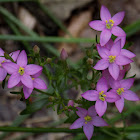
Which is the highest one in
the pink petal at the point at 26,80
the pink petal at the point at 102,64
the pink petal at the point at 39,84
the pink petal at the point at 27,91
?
the pink petal at the point at 102,64

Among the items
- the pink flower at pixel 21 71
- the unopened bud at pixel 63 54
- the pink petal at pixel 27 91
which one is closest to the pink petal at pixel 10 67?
the pink flower at pixel 21 71

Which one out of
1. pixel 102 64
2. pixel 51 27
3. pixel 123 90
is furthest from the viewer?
pixel 51 27

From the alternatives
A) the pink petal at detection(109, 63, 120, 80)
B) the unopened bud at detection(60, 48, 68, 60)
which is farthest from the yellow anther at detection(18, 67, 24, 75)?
the pink petal at detection(109, 63, 120, 80)

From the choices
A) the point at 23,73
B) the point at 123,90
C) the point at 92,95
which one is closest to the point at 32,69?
the point at 23,73

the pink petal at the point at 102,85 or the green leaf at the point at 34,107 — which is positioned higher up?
the pink petal at the point at 102,85

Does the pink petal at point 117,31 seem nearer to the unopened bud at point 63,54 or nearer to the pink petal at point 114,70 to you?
the pink petal at point 114,70

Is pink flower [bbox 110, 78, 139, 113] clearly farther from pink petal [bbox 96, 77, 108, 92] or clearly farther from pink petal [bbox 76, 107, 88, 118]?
pink petal [bbox 76, 107, 88, 118]

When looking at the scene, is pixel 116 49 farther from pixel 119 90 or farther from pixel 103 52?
pixel 119 90
